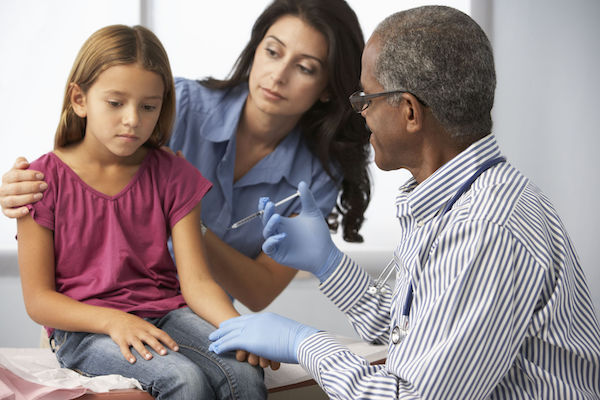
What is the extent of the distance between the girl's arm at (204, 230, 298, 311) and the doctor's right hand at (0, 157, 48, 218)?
578mm

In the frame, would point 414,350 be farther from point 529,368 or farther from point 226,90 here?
point 226,90

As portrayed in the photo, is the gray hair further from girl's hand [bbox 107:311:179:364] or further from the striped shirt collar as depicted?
girl's hand [bbox 107:311:179:364]

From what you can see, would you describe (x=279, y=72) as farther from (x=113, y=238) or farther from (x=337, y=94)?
(x=113, y=238)

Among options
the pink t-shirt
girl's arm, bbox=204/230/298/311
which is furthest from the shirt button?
girl's arm, bbox=204/230/298/311

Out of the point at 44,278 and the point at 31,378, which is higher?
the point at 44,278

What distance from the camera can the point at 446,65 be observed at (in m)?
1.16

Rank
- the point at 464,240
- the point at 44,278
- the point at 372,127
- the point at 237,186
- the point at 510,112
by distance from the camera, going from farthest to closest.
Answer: the point at 510,112
the point at 237,186
the point at 44,278
the point at 372,127
the point at 464,240

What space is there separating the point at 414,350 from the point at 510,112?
280 cm

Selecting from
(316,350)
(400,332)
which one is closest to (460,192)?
(400,332)

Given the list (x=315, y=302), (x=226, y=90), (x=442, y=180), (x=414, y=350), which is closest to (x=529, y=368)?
(x=414, y=350)

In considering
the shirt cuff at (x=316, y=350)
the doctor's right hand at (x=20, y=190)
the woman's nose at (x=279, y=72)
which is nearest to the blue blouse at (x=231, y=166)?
the woman's nose at (x=279, y=72)

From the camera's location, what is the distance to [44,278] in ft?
5.00

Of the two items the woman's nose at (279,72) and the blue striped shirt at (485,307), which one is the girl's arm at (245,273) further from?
the blue striped shirt at (485,307)

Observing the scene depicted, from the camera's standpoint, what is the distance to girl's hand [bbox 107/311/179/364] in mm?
1376
